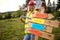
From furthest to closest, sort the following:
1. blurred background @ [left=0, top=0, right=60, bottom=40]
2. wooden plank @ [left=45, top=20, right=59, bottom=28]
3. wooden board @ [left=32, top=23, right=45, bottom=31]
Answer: blurred background @ [left=0, top=0, right=60, bottom=40] < wooden board @ [left=32, top=23, right=45, bottom=31] < wooden plank @ [left=45, top=20, right=59, bottom=28]

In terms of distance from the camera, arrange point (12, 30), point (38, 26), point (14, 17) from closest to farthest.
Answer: point (38, 26)
point (14, 17)
point (12, 30)

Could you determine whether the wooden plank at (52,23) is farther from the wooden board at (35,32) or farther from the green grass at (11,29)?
the green grass at (11,29)

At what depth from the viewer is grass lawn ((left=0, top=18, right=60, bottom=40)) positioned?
8.74ft

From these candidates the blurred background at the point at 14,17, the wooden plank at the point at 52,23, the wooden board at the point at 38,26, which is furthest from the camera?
the blurred background at the point at 14,17

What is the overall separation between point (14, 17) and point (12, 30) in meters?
0.28

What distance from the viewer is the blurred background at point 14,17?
248cm

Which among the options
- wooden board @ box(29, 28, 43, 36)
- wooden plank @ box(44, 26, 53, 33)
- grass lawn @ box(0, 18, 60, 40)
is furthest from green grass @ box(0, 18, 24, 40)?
wooden plank @ box(44, 26, 53, 33)

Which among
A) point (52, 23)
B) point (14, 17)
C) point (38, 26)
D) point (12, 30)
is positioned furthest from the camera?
point (12, 30)

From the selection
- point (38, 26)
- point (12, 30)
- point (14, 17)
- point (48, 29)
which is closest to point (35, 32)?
point (38, 26)

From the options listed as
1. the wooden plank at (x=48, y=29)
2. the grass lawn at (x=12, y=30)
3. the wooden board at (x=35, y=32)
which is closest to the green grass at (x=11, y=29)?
the grass lawn at (x=12, y=30)

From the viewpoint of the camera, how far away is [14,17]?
8.61 feet

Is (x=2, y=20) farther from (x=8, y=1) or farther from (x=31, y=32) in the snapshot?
(x=31, y=32)

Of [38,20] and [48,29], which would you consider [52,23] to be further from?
[38,20]

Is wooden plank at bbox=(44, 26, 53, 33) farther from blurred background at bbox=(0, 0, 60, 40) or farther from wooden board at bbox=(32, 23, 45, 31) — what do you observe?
blurred background at bbox=(0, 0, 60, 40)
